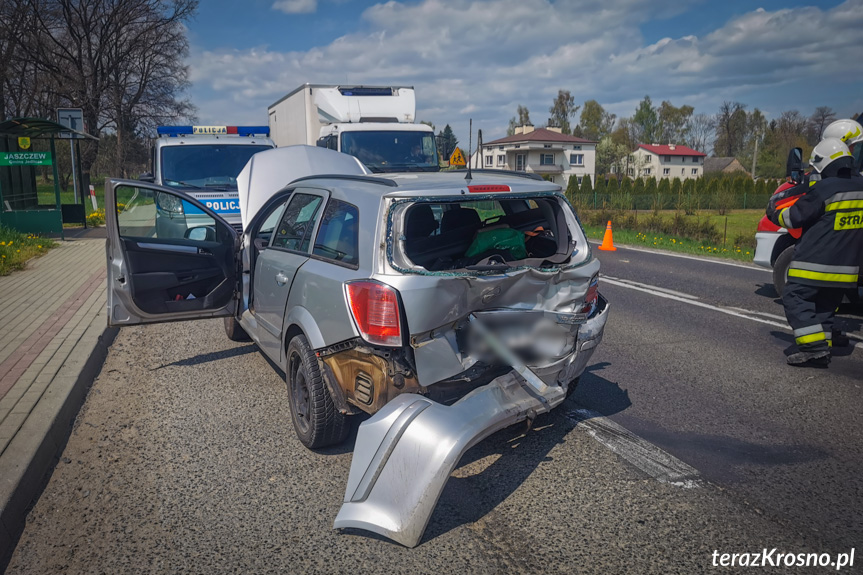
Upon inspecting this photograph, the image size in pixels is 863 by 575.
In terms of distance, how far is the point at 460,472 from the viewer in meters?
3.87

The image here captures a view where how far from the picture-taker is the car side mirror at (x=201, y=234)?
19.5 ft

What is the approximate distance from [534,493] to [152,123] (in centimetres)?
3946

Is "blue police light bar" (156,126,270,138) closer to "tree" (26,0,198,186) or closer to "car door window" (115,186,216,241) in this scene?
"car door window" (115,186,216,241)

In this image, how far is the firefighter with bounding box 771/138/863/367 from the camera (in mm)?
5645

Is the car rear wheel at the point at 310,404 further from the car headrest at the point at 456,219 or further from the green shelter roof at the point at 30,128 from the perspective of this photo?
the green shelter roof at the point at 30,128

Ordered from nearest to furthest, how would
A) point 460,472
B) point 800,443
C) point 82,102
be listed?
point 460,472 → point 800,443 → point 82,102

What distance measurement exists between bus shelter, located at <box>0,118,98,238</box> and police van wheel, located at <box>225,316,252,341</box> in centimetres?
1108

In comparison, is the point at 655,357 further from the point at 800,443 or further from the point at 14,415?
the point at 14,415

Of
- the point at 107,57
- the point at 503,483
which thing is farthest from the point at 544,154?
the point at 503,483

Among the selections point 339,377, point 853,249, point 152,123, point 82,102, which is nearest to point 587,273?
point 339,377

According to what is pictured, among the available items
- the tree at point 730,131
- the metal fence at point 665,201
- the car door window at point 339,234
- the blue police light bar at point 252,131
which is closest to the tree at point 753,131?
the tree at point 730,131

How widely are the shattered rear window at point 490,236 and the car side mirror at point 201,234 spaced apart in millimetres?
2376

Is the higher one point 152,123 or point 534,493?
point 152,123

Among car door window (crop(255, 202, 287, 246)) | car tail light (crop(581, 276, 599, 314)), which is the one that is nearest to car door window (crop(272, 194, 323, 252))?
car door window (crop(255, 202, 287, 246))
